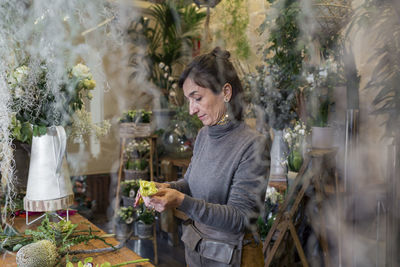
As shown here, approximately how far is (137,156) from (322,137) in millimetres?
1391

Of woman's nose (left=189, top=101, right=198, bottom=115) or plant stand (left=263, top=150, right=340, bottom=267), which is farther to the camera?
woman's nose (left=189, top=101, right=198, bottom=115)

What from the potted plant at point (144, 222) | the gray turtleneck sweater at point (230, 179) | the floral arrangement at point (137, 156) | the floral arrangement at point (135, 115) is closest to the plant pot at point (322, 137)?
the gray turtleneck sweater at point (230, 179)

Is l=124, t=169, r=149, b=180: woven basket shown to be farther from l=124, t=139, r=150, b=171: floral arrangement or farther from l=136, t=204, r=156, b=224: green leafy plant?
l=136, t=204, r=156, b=224: green leafy plant

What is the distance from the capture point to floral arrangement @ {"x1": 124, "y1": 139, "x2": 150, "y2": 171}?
1.67m

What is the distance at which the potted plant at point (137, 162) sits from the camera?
5.44 ft

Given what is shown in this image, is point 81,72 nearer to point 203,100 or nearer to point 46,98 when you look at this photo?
point 46,98

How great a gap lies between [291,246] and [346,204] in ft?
1.84

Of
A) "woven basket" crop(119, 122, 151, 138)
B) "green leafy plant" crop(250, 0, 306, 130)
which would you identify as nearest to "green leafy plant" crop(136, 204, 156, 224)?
"woven basket" crop(119, 122, 151, 138)

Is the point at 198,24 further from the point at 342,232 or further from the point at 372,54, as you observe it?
the point at 342,232

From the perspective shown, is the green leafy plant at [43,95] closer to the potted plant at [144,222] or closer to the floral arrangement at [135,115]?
the floral arrangement at [135,115]

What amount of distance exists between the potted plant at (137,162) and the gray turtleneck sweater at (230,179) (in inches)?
40.2

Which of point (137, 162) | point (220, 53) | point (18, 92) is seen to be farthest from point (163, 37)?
point (137, 162)

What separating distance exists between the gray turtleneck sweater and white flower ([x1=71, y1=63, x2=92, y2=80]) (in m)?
0.26

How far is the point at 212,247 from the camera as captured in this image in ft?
2.00
